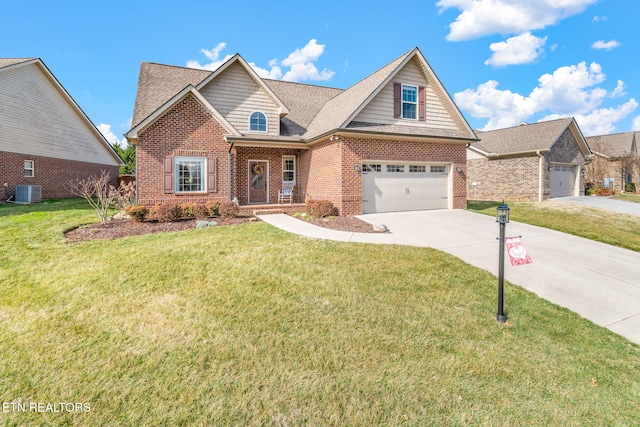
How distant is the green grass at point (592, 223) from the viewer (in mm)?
9604

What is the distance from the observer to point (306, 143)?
45.9 feet

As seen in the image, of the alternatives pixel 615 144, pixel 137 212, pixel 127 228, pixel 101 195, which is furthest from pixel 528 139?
pixel 101 195

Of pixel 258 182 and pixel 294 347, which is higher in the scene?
pixel 258 182

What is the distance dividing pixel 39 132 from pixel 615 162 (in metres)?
48.5

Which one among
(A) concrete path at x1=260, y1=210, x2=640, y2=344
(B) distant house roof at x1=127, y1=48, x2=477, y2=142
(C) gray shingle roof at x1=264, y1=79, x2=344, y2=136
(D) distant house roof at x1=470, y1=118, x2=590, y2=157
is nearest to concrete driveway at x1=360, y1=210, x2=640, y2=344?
(A) concrete path at x1=260, y1=210, x2=640, y2=344

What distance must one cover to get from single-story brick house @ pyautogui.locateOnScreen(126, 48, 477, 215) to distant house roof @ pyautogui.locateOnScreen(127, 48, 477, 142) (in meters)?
0.07

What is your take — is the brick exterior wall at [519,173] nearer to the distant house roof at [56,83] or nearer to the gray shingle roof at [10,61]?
the distant house roof at [56,83]

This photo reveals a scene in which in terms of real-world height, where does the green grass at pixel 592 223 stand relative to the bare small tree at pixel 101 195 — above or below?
below

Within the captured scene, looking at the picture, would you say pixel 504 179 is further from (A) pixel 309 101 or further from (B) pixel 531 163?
(A) pixel 309 101

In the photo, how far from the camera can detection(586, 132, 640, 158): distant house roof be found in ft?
107

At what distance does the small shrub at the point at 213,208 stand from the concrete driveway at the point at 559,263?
18.6ft

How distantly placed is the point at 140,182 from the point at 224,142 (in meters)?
3.59

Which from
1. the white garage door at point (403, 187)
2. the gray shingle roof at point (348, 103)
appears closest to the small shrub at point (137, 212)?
the gray shingle roof at point (348, 103)

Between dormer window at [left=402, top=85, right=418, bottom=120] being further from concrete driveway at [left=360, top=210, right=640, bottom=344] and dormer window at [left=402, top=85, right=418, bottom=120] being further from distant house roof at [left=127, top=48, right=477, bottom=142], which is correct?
concrete driveway at [left=360, top=210, right=640, bottom=344]
